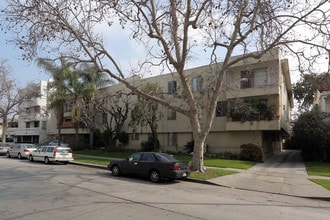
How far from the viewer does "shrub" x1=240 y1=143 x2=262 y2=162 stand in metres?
26.1

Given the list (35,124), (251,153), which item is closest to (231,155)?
(251,153)

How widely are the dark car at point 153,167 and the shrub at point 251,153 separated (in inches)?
485

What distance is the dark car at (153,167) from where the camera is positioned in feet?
47.6

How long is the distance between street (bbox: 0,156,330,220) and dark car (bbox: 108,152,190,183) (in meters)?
1.35

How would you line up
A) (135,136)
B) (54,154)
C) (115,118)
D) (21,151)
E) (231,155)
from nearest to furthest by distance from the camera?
(54,154), (231,155), (21,151), (115,118), (135,136)

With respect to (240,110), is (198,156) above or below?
below

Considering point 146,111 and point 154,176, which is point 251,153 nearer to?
point 146,111

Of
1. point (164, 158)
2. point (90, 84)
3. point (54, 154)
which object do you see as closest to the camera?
point (164, 158)

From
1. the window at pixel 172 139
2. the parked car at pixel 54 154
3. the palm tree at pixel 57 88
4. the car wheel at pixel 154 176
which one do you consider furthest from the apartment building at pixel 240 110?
the palm tree at pixel 57 88

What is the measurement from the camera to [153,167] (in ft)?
49.0

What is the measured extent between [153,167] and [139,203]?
221 inches

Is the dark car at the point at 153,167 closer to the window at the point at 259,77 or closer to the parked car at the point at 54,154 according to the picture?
the parked car at the point at 54,154

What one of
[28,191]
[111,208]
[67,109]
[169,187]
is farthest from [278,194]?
[67,109]

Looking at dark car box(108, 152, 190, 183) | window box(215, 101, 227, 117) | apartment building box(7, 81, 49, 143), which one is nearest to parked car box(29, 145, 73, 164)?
dark car box(108, 152, 190, 183)
